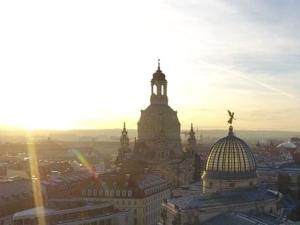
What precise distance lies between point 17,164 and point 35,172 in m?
33.0

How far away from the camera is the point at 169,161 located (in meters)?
134

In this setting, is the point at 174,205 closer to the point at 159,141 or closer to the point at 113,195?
the point at 113,195

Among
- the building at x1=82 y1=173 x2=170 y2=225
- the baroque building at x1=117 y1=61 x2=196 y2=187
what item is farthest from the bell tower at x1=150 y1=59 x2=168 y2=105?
the building at x1=82 y1=173 x2=170 y2=225

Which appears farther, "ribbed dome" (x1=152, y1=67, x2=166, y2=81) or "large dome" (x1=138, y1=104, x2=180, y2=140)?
"ribbed dome" (x1=152, y1=67, x2=166, y2=81)

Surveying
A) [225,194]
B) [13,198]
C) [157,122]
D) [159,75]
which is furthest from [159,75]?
[225,194]

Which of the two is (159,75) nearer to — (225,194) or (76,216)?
(76,216)

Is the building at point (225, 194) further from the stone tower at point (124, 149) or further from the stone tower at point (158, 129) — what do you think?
the stone tower at point (124, 149)

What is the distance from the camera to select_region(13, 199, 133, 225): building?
285 feet

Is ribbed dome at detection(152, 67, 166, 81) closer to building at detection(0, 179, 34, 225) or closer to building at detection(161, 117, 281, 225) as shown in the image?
building at detection(0, 179, 34, 225)

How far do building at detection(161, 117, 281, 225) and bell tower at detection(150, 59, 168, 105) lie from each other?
185 feet

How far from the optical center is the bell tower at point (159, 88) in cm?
13996

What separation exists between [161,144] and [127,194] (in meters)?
31.1

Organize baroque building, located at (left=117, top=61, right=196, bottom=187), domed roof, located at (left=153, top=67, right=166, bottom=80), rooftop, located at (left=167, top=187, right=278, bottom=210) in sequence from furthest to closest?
domed roof, located at (left=153, top=67, right=166, bottom=80) < baroque building, located at (left=117, top=61, right=196, bottom=187) < rooftop, located at (left=167, top=187, right=278, bottom=210)

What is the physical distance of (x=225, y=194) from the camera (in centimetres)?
7606
